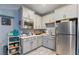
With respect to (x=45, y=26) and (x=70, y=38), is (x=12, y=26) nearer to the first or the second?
(x=45, y=26)

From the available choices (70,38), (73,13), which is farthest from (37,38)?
(73,13)

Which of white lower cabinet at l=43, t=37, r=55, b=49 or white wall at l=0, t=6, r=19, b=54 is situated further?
white lower cabinet at l=43, t=37, r=55, b=49

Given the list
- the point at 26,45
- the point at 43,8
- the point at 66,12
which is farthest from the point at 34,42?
the point at 66,12

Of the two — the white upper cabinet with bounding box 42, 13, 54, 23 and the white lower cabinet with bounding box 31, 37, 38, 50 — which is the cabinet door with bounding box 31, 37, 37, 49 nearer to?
the white lower cabinet with bounding box 31, 37, 38, 50

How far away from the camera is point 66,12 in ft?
5.18

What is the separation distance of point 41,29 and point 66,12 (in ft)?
1.67

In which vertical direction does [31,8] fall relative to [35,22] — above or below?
above

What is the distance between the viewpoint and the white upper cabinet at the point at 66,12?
158 cm

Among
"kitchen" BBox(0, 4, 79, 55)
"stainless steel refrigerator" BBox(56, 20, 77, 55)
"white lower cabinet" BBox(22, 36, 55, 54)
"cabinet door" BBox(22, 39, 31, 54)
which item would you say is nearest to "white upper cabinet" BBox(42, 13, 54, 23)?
"kitchen" BBox(0, 4, 79, 55)

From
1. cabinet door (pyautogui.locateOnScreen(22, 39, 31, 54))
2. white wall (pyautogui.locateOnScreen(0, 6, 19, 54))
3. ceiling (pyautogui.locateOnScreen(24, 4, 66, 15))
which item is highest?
ceiling (pyautogui.locateOnScreen(24, 4, 66, 15))

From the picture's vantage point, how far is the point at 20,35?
5.10 ft

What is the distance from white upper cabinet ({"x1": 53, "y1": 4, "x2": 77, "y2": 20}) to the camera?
1.58 metres

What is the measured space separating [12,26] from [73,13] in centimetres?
104

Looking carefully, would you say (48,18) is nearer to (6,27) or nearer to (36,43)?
(36,43)
